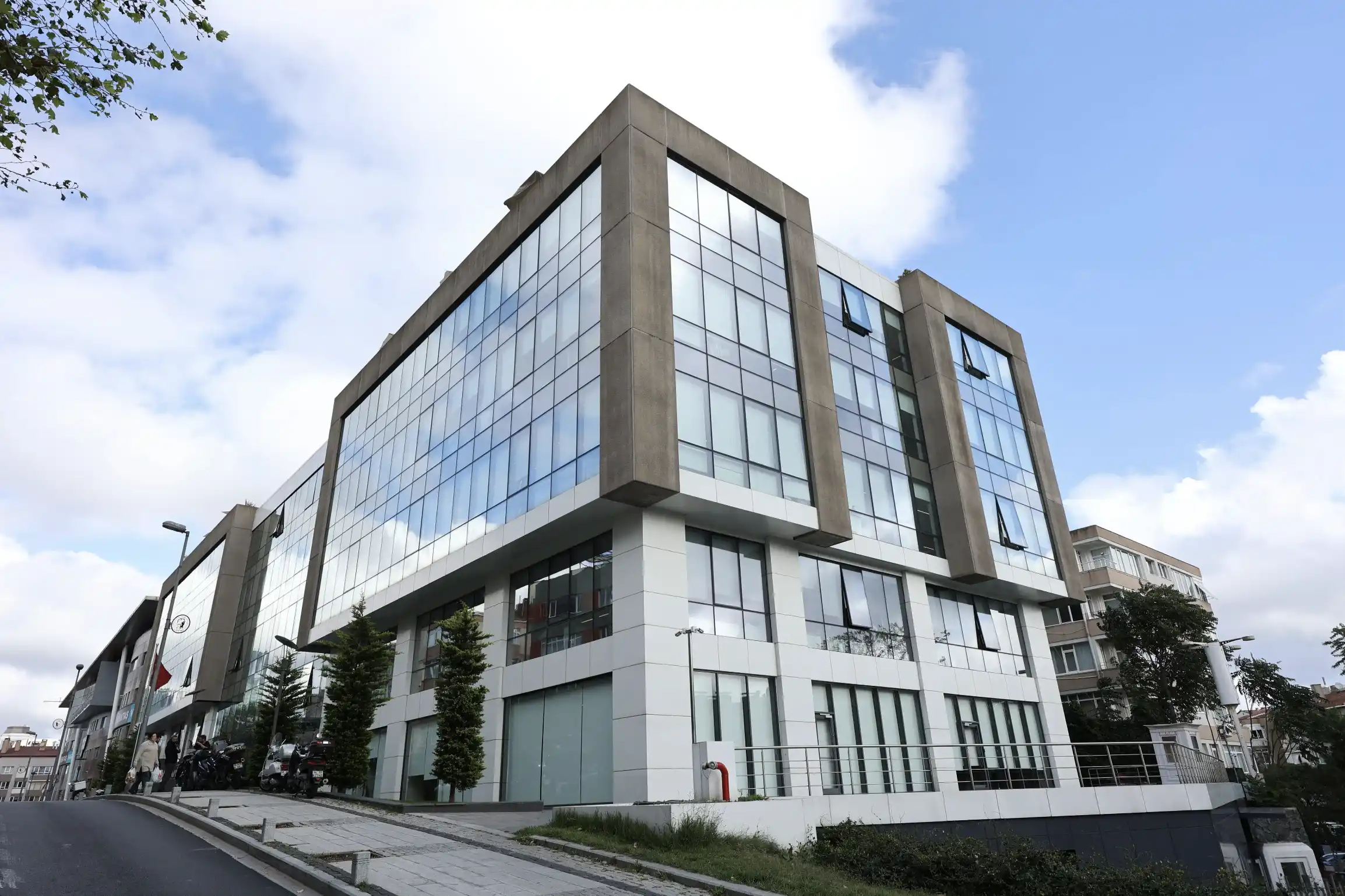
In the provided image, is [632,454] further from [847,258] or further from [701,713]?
[847,258]

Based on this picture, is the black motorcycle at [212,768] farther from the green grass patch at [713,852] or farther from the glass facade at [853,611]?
the glass facade at [853,611]

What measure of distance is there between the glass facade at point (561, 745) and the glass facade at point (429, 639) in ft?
15.9

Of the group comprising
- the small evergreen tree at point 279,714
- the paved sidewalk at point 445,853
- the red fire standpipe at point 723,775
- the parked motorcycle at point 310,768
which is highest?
the small evergreen tree at point 279,714

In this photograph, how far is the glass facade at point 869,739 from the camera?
22828 millimetres

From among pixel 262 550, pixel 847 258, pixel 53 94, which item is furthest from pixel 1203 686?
pixel 262 550

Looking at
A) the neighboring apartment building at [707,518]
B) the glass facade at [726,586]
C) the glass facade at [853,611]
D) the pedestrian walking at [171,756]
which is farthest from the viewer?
the pedestrian walking at [171,756]

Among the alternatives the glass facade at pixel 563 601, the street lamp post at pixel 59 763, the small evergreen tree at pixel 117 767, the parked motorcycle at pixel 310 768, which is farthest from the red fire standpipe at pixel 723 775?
the street lamp post at pixel 59 763

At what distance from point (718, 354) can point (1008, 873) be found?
14700mm

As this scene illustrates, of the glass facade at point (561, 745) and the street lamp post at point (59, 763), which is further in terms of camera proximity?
the street lamp post at point (59, 763)

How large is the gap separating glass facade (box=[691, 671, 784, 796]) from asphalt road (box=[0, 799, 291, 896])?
10.4 m

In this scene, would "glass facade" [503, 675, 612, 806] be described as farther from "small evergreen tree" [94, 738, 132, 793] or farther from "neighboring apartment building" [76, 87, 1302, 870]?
"small evergreen tree" [94, 738, 132, 793]

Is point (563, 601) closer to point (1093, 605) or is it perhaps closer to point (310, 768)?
point (310, 768)

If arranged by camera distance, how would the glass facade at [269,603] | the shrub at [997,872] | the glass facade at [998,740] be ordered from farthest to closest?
the glass facade at [269,603] < the glass facade at [998,740] < the shrub at [997,872]

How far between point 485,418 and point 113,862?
56.2ft
